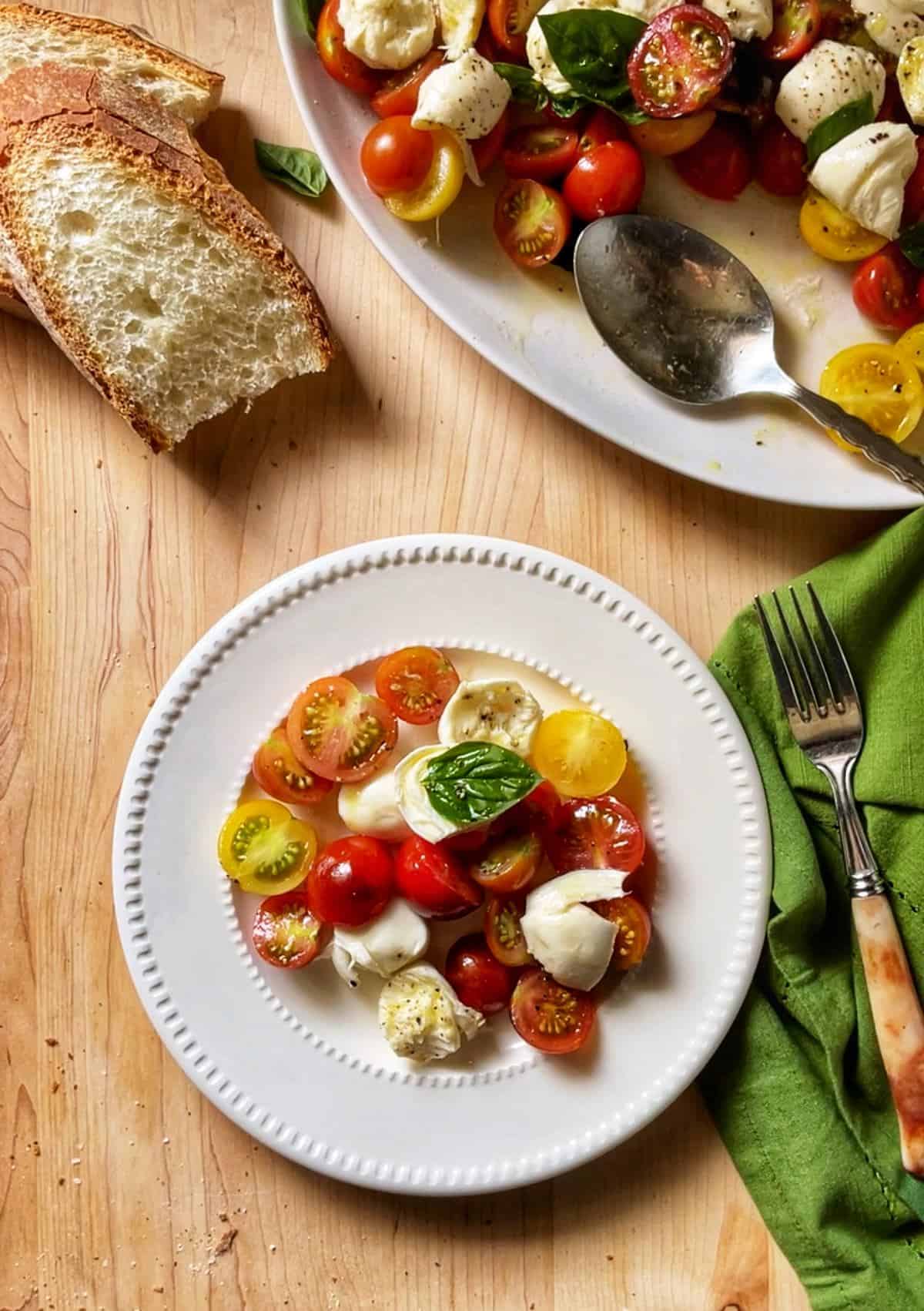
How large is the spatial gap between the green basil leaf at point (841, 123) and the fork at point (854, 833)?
0.59 meters

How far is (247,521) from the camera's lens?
1.68 m

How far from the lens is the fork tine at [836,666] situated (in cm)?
157

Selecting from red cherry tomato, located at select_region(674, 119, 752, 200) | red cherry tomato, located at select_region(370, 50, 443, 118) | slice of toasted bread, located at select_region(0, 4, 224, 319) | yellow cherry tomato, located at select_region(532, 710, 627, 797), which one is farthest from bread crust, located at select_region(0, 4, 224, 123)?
yellow cherry tomato, located at select_region(532, 710, 627, 797)

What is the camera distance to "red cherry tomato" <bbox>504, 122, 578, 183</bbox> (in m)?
1.58

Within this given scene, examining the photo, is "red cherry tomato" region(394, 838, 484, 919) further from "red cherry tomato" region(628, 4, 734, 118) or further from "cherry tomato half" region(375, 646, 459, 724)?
"red cherry tomato" region(628, 4, 734, 118)

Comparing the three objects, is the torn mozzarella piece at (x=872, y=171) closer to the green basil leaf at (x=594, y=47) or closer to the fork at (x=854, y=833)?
the green basil leaf at (x=594, y=47)

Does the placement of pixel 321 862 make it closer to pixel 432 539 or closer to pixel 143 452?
pixel 432 539

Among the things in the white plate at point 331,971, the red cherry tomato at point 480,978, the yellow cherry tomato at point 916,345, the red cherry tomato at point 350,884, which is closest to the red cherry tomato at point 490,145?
the white plate at point 331,971

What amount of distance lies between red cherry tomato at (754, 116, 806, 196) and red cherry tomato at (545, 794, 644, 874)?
2.96ft

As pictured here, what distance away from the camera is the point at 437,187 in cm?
156

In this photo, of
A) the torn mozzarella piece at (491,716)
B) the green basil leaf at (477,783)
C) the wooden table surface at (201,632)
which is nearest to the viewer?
the green basil leaf at (477,783)

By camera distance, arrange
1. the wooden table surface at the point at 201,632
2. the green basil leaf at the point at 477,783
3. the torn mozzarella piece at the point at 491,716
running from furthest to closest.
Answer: the wooden table surface at the point at 201,632, the torn mozzarella piece at the point at 491,716, the green basil leaf at the point at 477,783

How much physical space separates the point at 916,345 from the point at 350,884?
3.51 feet

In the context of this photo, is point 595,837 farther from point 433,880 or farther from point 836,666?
point 836,666
